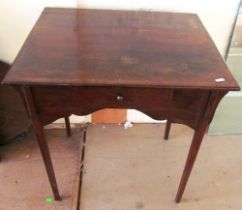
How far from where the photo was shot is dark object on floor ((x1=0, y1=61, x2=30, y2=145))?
1.39 m

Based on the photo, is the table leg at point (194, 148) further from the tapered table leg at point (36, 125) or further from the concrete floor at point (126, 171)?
the tapered table leg at point (36, 125)

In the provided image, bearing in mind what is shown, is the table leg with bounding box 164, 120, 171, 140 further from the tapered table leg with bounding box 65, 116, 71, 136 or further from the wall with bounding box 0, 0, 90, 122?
the wall with bounding box 0, 0, 90, 122

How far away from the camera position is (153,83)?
782mm

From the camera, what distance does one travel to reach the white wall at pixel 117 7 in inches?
49.7

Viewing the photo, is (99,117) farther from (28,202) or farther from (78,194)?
(28,202)

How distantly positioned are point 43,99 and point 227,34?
100cm

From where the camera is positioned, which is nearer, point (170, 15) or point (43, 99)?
point (43, 99)

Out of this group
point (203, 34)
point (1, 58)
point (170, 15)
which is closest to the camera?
point (203, 34)

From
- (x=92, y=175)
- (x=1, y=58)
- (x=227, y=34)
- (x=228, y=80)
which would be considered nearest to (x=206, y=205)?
(x=92, y=175)

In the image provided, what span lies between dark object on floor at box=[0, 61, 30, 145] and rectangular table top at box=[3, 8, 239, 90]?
0.57 metres

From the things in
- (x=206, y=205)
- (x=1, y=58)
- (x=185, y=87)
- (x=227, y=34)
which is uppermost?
(x=185, y=87)

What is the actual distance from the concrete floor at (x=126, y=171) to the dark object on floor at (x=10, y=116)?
17cm

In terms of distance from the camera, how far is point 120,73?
2.67ft

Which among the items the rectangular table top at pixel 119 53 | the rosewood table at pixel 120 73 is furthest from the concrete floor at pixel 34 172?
the rectangular table top at pixel 119 53
